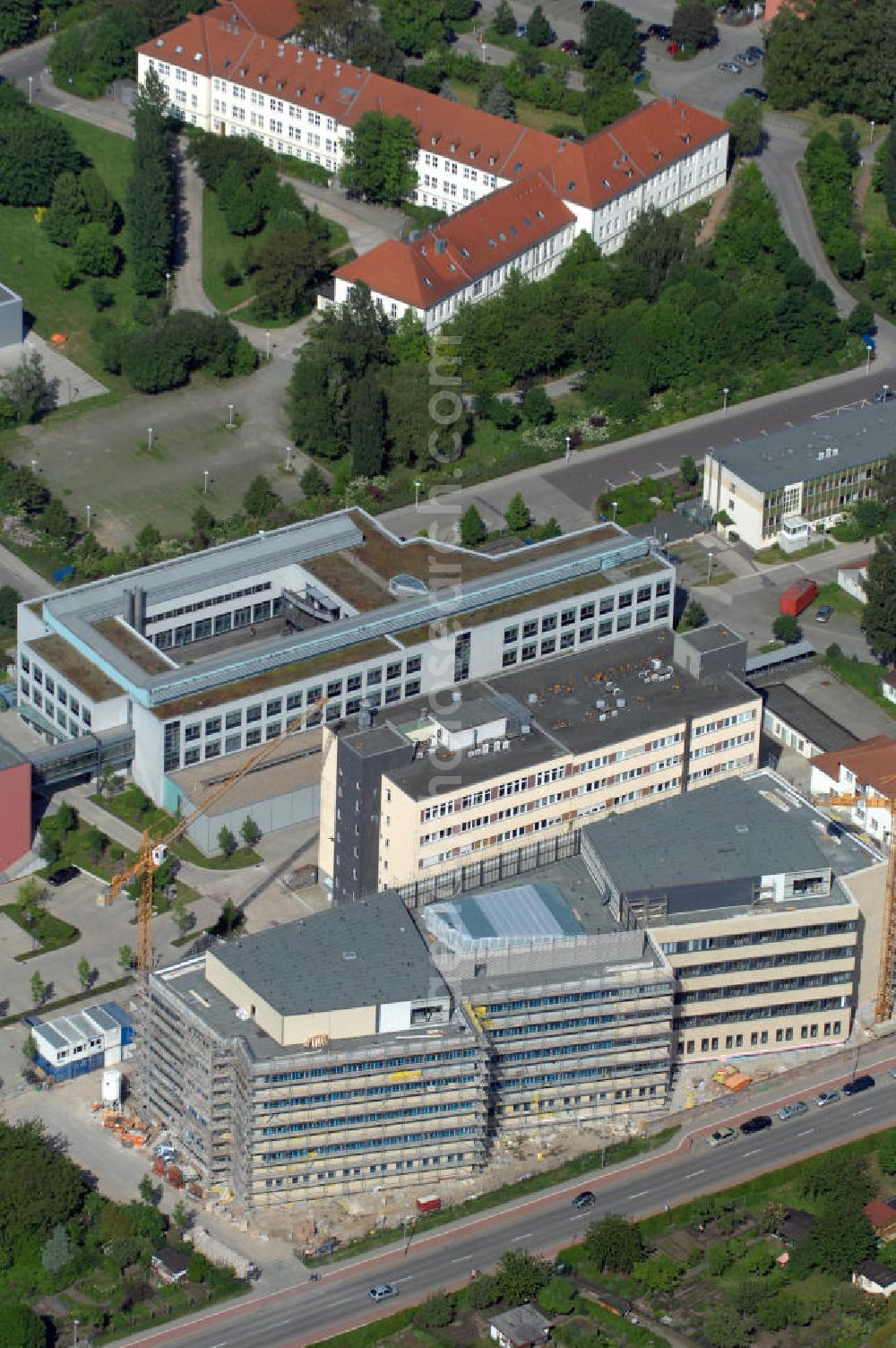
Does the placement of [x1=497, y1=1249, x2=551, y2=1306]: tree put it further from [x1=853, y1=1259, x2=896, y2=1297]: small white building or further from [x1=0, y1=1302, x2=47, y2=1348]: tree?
[x1=0, y1=1302, x2=47, y2=1348]: tree

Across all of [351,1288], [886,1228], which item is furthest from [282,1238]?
[886,1228]

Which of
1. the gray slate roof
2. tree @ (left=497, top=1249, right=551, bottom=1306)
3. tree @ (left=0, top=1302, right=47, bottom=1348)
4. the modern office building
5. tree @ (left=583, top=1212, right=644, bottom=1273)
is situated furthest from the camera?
the gray slate roof

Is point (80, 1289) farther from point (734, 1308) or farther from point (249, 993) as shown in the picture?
point (734, 1308)

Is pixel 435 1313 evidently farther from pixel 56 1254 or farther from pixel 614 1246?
pixel 56 1254

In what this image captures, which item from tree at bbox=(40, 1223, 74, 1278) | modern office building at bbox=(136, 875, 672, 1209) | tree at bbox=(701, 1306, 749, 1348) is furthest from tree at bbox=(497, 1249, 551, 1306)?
tree at bbox=(40, 1223, 74, 1278)

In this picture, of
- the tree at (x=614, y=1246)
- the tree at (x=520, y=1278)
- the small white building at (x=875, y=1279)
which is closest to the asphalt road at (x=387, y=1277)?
the tree at (x=614, y=1246)
